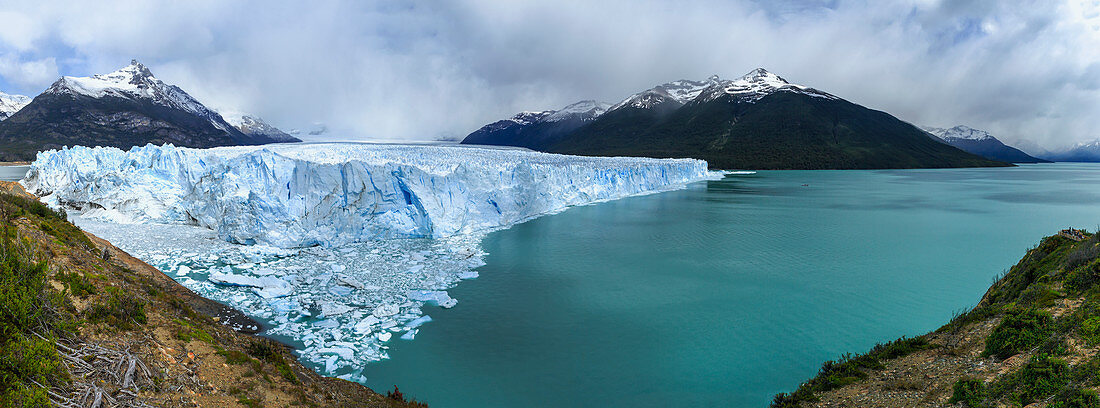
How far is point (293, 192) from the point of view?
15.2 m

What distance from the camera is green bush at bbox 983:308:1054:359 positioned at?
4.44 metres

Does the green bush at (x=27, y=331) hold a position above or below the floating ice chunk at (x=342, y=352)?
above

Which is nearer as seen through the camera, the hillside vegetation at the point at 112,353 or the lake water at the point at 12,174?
the hillside vegetation at the point at 112,353

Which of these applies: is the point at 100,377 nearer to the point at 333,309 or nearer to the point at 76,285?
the point at 76,285

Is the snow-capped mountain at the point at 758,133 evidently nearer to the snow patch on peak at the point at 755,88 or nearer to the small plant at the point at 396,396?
the snow patch on peak at the point at 755,88

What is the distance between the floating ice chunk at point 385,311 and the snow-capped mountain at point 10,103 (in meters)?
172

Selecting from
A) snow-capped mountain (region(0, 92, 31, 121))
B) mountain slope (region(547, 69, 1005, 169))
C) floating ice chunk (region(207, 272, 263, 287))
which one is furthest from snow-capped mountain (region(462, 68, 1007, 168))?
snow-capped mountain (region(0, 92, 31, 121))

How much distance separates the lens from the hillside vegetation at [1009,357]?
3.81m

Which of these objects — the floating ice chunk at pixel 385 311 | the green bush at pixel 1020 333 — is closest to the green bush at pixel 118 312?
the floating ice chunk at pixel 385 311

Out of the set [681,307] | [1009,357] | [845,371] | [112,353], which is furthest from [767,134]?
[112,353]

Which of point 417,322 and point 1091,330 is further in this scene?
point 417,322

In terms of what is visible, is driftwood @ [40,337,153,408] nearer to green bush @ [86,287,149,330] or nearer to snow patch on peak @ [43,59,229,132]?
green bush @ [86,287,149,330]

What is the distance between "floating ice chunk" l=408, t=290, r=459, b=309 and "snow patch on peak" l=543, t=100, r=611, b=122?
152 metres

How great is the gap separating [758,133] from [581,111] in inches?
3041
